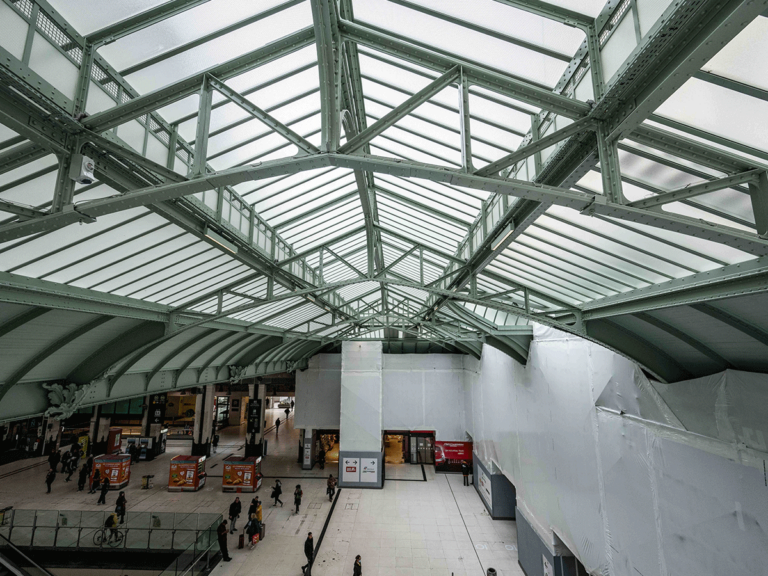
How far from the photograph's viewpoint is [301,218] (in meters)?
10.1

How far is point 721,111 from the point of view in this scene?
3.38 metres

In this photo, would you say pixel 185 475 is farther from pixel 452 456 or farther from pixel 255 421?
pixel 452 456

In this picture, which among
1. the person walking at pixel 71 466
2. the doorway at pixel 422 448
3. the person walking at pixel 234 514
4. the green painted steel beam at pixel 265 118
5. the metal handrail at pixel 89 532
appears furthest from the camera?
the doorway at pixel 422 448

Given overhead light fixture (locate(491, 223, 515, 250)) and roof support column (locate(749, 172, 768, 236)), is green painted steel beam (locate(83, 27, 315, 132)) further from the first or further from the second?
roof support column (locate(749, 172, 768, 236))

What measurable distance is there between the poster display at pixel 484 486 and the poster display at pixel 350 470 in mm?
7075

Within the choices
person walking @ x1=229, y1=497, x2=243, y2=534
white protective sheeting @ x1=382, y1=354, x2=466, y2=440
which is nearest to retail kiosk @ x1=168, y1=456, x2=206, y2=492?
person walking @ x1=229, y1=497, x2=243, y2=534

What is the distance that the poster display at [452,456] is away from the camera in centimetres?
2728

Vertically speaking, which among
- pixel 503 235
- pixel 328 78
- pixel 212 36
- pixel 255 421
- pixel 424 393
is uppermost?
pixel 212 36

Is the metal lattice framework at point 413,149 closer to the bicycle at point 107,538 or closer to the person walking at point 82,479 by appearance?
the bicycle at point 107,538

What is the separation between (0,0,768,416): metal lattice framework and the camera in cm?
350

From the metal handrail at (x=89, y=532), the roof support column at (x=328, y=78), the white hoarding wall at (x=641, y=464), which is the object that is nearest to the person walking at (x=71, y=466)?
the metal handrail at (x=89, y=532)

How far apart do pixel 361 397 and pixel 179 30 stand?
23367mm

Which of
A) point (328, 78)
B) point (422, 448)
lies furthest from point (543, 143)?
point (422, 448)

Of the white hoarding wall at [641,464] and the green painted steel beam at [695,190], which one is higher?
the green painted steel beam at [695,190]
